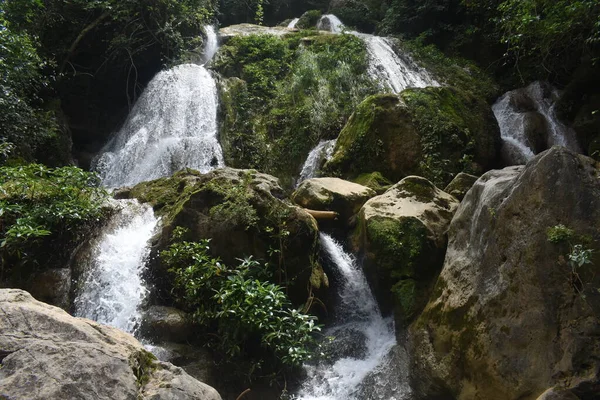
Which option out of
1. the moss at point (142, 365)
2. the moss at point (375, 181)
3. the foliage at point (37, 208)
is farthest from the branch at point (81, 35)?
the moss at point (142, 365)

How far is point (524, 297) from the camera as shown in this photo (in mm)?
4121

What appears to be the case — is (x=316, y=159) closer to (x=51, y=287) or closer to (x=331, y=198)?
(x=331, y=198)

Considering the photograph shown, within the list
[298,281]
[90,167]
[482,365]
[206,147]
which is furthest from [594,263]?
[90,167]

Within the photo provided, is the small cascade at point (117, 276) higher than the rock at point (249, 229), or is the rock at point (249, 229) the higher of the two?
the rock at point (249, 229)

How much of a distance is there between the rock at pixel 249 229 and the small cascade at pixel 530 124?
6.50 metres

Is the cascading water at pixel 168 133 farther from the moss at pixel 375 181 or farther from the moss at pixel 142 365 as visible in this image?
the moss at pixel 142 365

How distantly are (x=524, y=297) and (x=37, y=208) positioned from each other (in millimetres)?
6149

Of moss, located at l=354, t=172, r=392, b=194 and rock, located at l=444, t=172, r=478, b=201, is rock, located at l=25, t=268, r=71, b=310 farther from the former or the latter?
rock, located at l=444, t=172, r=478, b=201

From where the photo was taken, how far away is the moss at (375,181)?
876 cm

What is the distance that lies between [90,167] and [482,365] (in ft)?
39.9

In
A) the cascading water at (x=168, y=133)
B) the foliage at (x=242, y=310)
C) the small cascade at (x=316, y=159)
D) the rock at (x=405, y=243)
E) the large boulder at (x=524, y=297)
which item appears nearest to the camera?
the large boulder at (x=524, y=297)

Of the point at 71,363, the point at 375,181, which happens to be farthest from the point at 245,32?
A: the point at 71,363

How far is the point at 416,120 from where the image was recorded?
949 centimetres

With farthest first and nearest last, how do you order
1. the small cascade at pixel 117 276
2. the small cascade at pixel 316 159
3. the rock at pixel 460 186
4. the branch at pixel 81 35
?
1. the branch at pixel 81 35
2. the small cascade at pixel 316 159
3. the rock at pixel 460 186
4. the small cascade at pixel 117 276
